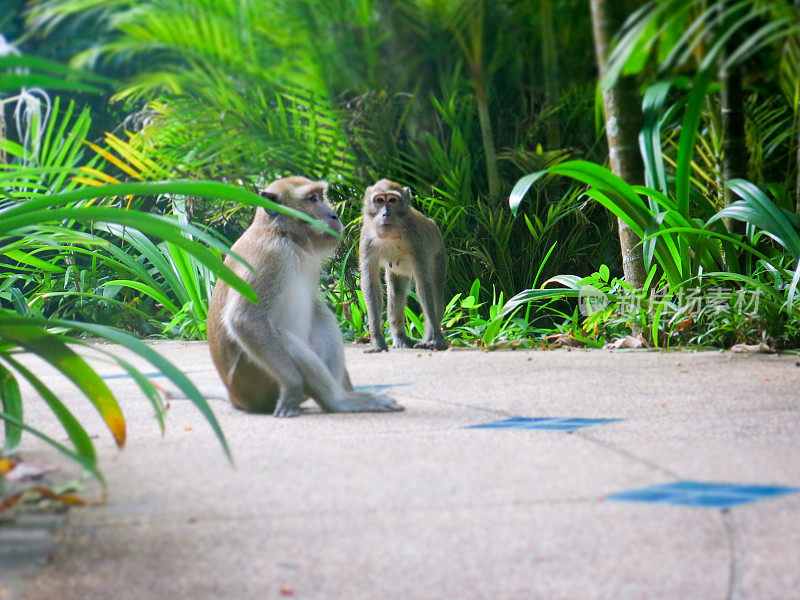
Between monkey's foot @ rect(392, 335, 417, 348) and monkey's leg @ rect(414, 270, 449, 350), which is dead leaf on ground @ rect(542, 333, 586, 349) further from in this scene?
monkey's foot @ rect(392, 335, 417, 348)

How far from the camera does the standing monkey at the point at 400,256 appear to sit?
220 inches

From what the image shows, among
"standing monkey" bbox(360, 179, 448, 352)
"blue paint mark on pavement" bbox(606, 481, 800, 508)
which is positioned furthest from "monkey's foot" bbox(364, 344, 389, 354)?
"blue paint mark on pavement" bbox(606, 481, 800, 508)

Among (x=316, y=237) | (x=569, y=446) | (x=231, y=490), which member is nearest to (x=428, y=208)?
(x=316, y=237)

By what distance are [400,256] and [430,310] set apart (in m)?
0.42

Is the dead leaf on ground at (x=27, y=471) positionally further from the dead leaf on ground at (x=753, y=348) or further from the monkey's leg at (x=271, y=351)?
the dead leaf on ground at (x=753, y=348)

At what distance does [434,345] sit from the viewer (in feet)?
18.0

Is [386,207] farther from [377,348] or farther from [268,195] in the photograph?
[268,195]

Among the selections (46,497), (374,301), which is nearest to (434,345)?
(374,301)

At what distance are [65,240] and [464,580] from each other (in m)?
4.47

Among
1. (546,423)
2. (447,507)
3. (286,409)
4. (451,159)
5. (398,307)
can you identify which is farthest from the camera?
(451,159)

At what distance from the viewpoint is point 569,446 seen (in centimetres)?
238

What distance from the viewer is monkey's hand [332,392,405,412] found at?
3074 mm

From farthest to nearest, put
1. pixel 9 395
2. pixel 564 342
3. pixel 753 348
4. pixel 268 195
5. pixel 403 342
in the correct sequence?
pixel 403 342
pixel 564 342
pixel 753 348
pixel 268 195
pixel 9 395

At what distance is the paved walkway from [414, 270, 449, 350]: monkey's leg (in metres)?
2.27
